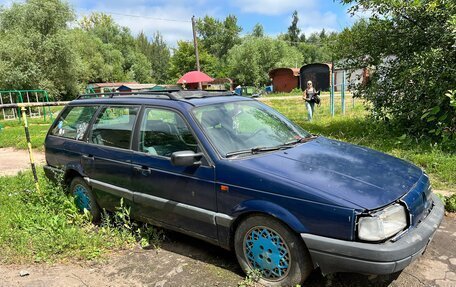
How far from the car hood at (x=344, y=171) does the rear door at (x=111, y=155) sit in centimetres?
162

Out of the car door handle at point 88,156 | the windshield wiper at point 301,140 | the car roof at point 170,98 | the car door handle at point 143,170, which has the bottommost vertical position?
the car door handle at point 143,170

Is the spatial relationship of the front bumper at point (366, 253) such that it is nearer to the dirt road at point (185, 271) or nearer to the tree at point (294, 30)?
the dirt road at point (185, 271)

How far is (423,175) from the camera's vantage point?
3.47 m

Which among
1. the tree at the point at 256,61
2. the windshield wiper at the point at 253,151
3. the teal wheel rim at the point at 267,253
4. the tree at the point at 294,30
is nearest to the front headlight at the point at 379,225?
the teal wheel rim at the point at 267,253

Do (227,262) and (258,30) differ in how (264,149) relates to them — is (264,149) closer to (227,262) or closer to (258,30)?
(227,262)

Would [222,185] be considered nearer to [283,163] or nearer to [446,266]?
[283,163]

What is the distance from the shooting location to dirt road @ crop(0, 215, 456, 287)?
3.27 metres

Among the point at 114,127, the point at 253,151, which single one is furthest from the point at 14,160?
the point at 253,151

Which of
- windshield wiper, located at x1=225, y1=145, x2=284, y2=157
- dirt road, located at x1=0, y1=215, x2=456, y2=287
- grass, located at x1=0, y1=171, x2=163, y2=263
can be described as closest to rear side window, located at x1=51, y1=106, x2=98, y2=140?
grass, located at x1=0, y1=171, x2=163, y2=263

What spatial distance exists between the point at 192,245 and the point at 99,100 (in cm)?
236

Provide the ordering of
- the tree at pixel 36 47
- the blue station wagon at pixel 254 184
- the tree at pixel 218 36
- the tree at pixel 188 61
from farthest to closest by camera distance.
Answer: the tree at pixel 218 36 → the tree at pixel 188 61 → the tree at pixel 36 47 → the blue station wagon at pixel 254 184

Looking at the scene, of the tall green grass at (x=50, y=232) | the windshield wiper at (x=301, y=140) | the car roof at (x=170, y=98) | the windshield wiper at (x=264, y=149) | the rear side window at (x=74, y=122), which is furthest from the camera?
the rear side window at (x=74, y=122)

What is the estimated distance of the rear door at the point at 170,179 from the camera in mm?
3475

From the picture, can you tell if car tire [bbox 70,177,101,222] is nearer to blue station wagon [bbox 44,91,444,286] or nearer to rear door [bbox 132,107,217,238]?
blue station wagon [bbox 44,91,444,286]
